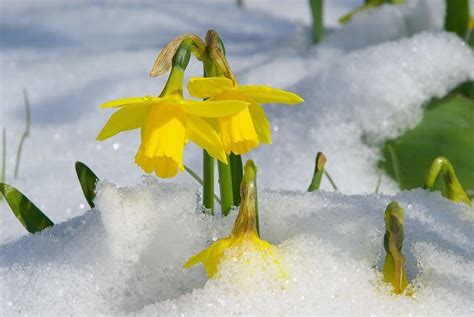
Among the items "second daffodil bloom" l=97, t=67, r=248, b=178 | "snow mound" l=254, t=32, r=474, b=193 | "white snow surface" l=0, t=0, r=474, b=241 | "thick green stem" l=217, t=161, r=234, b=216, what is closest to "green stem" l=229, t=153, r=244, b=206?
"thick green stem" l=217, t=161, r=234, b=216

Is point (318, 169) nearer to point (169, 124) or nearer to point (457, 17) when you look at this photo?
point (169, 124)

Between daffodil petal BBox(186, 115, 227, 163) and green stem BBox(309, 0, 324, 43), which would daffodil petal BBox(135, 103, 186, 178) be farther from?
green stem BBox(309, 0, 324, 43)

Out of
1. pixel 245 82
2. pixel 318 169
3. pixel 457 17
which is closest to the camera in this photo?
pixel 318 169

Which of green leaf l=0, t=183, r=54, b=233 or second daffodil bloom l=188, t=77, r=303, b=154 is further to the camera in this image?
green leaf l=0, t=183, r=54, b=233

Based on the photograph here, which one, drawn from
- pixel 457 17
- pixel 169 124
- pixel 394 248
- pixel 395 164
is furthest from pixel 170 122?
pixel 457 17

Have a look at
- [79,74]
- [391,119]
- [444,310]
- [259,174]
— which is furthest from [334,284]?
[79,74]
